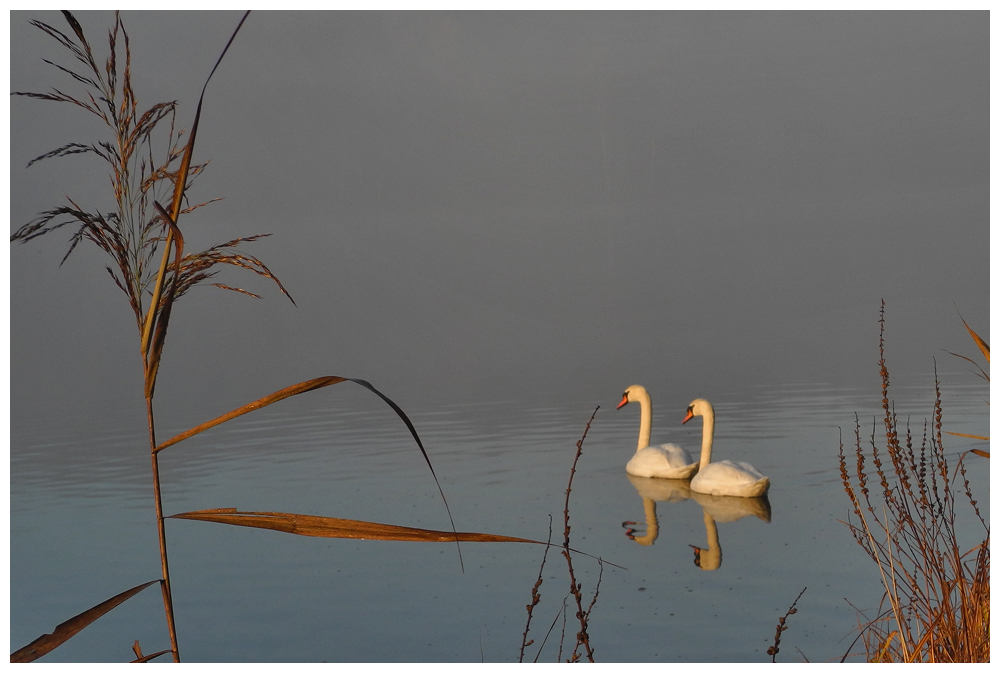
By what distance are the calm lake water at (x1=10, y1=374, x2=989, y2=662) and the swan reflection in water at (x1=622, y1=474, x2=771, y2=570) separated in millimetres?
36

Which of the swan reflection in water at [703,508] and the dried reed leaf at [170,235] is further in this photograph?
the swan reflection in water at [703,508]

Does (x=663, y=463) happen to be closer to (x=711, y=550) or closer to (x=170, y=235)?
(x=711, y=550)

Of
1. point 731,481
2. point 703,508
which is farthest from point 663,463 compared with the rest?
point 731,481

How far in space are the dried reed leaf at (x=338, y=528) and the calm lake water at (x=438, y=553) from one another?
1582mm

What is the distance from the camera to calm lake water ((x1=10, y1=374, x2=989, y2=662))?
4.60 meters

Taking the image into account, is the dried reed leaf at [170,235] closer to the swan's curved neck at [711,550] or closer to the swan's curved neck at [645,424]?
the swan's curved neck at [711,550]

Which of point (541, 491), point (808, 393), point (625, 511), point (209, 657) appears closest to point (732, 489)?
point (625, 511)

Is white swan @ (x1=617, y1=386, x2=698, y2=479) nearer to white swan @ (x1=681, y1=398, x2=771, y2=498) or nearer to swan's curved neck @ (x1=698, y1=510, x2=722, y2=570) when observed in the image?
white swan @ (x1=681, y1=398, x2=771, y2=498)

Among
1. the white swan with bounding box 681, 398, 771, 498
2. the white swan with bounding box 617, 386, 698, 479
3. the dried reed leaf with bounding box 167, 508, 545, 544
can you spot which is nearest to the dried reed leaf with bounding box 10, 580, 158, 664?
the dried reed leaf with bounding box 167, 508, 545, 544

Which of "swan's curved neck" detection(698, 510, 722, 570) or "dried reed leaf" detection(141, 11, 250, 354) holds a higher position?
"dried reed leaf" detection(141, 11, 250, 354)

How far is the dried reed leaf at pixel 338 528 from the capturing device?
834 mm

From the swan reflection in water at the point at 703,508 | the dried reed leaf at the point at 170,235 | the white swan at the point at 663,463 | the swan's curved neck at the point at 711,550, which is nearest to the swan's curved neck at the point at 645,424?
the white swan at the point at 663,463

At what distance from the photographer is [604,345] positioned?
32.8 m

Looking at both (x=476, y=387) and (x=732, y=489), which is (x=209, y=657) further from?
(x=476, y=387)
